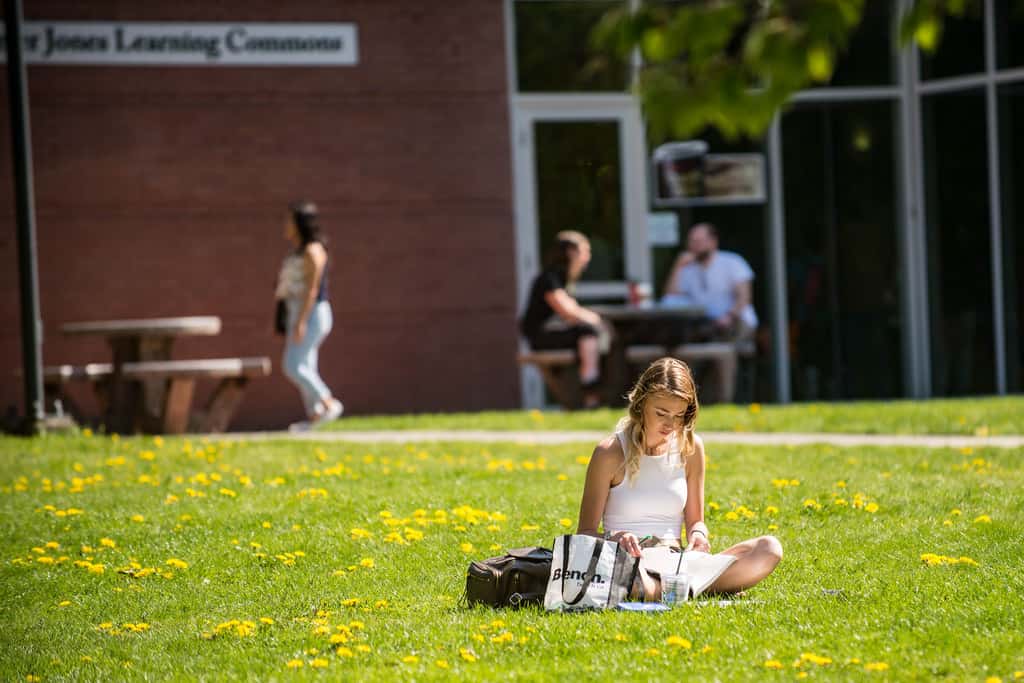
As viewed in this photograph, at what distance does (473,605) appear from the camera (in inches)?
227

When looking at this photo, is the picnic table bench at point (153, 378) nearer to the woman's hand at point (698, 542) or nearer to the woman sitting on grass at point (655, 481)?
the woman sitting on grass at point (655, 481)

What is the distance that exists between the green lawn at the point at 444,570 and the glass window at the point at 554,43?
631 centimetres

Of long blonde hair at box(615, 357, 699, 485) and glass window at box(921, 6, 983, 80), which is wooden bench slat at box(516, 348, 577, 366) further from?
long blonde hair at box(615, 357, 699, 485)

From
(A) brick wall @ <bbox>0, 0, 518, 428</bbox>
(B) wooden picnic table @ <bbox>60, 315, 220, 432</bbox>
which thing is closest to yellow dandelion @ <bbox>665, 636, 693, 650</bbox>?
(B) wooden picnic table @ <bbox>60, 315, 220, 432</bbox>

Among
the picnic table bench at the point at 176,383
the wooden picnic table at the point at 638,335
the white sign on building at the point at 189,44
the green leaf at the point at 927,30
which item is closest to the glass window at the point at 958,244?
the wooden picnic table at the point at 638,335

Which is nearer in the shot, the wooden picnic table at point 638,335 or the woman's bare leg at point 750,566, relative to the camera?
the woman's bare leg at point 750,566

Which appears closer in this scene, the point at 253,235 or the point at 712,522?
the point at 712,522

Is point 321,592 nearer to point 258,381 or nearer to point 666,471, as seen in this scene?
point 666,471

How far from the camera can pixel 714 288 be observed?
1514 centimetres

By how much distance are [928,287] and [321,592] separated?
11.8 meters

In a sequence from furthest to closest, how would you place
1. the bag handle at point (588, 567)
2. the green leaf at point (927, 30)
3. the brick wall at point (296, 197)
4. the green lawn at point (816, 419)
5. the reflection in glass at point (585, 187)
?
the reflection in glass at point (585, 187)
the brick wall at point (296, 197)
the green lawn at point (816, 419)
the bag handle at point (588, 567)
the green leaf at point (927, 30)

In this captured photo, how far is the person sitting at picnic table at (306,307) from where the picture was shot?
12578 millimetres

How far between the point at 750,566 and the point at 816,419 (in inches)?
262

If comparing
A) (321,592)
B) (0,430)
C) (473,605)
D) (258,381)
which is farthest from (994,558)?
(258,381)
